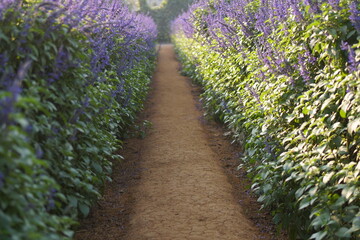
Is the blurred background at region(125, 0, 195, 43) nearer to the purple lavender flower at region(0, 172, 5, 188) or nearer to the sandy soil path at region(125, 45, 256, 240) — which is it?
the sandy soil path at region(125, 45, 256, 240)

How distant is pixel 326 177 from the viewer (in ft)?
12.1

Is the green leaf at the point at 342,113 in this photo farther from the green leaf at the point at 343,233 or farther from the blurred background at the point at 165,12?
the blurred background at the point at 165,12

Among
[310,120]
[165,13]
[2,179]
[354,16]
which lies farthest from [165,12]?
[2,179]

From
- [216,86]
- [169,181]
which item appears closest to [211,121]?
[216,86]

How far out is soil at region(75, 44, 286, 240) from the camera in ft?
14.5

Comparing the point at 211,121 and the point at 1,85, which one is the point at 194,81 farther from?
the point at 1,85

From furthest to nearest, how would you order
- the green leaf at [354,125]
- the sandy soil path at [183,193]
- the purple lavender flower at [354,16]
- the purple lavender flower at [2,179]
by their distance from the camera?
the sandy soil path at [183,193]
the purple lavender flower at [354,16]
the green leaf at [354,125]
the purple lavender flower at [2,179]

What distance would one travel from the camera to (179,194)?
17.2 feet

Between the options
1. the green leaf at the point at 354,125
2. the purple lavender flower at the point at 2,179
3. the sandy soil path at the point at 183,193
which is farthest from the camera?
the sandy soil path at the point at 183,193

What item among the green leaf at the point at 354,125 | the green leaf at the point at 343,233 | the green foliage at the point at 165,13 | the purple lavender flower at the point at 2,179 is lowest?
the green foliage at the point at 165,13

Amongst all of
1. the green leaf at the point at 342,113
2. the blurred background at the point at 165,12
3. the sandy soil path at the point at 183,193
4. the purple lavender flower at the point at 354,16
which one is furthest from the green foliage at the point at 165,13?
the green leaf at the point at 342,113

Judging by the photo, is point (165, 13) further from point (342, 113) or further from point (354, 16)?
point (342, 113)

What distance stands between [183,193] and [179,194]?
2.0 inches

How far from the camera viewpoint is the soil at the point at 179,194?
14.5 feet
